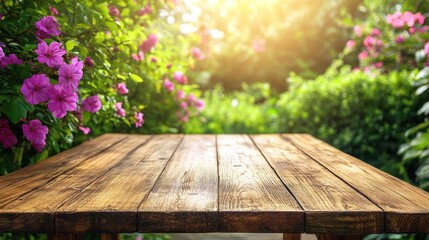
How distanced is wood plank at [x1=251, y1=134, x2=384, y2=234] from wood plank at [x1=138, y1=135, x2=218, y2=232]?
0.23 metres

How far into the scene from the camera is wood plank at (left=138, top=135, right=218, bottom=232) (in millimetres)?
1242

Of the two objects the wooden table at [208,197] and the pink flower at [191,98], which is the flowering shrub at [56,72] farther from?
the pink flower at [191,98]

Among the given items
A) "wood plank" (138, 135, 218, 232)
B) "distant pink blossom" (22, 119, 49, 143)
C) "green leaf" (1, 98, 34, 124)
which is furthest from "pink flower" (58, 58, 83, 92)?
"wood plank" (138, 135, 218, 232)

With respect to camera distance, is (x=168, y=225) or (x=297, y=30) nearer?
(x=168, y=225)

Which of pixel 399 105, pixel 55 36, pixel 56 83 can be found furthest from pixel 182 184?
pixel 399 105

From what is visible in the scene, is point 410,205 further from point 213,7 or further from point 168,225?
point 213,7

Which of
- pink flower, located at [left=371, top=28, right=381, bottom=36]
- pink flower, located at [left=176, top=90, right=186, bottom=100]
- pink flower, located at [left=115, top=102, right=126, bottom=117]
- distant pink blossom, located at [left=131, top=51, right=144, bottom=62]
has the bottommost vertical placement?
pink flower, located at [left=115, top=102, right=126, bottom=117]

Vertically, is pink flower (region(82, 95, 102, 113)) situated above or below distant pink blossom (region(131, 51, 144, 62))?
below

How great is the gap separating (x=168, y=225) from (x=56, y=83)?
84cm

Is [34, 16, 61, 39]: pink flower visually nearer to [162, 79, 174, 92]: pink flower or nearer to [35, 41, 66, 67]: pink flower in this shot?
[35, 41, 66, 67]: pink flower

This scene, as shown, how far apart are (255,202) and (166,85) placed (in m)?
2.42

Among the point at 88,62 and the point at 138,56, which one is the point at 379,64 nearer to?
the point at 138,56

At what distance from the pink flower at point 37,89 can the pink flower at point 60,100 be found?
2 centimetres

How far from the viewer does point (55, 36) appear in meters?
1.96
